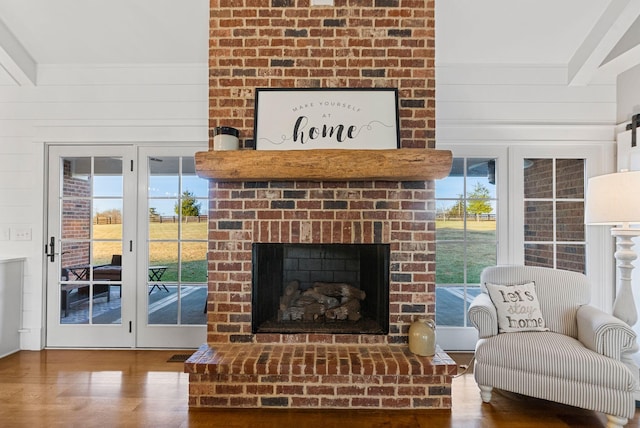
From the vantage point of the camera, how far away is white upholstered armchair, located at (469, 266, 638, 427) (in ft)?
7.19

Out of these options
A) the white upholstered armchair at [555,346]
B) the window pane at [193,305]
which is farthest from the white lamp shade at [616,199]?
the window pane at [193,305]

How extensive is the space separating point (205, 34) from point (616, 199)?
3344mm

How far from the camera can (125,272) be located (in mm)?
3604

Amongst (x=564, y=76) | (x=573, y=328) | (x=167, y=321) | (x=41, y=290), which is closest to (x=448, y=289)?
(x=573, y=328)

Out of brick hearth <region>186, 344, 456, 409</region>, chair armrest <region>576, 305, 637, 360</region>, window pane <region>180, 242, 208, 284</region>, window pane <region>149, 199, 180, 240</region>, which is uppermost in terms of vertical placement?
window pane <region>149, 199, 180, 240</region>

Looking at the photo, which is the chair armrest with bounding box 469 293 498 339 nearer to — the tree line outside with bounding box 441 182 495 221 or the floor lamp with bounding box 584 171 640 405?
the floor lamp with bounding box 584 171 640 405

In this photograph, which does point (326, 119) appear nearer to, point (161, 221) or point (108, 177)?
point (161, 221)

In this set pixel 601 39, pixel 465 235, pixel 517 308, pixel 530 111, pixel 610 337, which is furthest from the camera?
pixel 465 235

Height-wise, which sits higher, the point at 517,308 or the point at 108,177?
the point at 108,177

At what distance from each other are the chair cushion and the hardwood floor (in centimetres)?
30

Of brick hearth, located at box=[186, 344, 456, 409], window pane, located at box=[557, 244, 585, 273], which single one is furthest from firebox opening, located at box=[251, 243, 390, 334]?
window pane, located at box=[557, 244, 585, 273]

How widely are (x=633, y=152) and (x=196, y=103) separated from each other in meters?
3.80

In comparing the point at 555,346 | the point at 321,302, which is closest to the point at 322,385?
the point at 321,302

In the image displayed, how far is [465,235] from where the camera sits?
357cm
